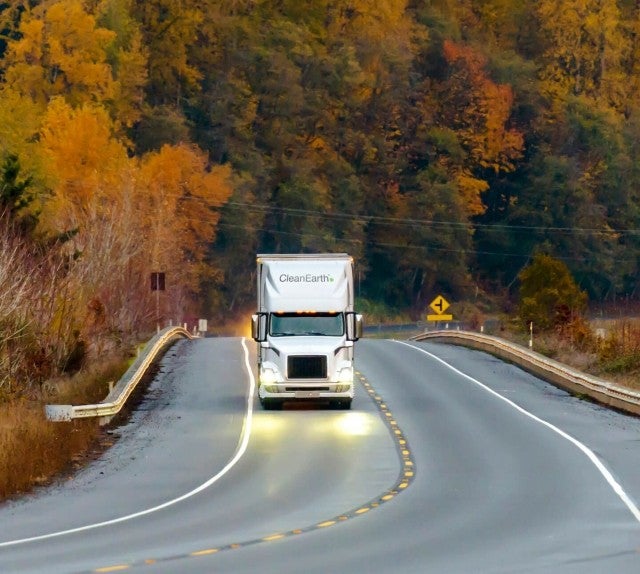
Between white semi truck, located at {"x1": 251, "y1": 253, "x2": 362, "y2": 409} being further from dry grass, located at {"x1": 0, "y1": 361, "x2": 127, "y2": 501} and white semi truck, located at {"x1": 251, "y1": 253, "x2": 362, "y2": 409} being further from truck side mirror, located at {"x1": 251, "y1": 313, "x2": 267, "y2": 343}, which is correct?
dry grass, located at {"x1": 0, "y1": 361, "x2": 127, "y2": 501}

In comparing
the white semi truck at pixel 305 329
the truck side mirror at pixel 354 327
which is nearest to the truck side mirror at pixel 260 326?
the white semi truck at pixel 305 329

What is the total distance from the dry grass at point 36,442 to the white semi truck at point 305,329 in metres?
4.56

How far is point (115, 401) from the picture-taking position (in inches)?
1543

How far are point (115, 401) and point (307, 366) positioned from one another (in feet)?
15.4

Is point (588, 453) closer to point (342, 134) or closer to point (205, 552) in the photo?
point (205, 552)

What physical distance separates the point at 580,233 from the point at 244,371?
8623cm

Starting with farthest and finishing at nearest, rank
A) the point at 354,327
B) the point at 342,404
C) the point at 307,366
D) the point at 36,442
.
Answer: the point at 342,404, the point at 354,327, the point at 307,366, the point at 36,442

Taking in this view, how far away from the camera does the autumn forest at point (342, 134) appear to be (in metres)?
114

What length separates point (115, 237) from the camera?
7331 centimetres

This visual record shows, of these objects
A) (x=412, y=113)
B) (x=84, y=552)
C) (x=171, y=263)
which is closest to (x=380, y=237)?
(x=412, y=113)

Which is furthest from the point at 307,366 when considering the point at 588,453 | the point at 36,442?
the point at 36,442

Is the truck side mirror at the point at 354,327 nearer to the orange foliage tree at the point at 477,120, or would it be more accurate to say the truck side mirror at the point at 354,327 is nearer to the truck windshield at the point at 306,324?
the truck windshield at the point at 306,324

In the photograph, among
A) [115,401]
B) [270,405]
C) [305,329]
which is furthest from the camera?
[270,405]

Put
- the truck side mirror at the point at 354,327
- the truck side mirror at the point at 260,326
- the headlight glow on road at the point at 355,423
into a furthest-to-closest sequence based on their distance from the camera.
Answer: the truck side mirror at the point at 260,326, the truck side mirror at the point at 354,327, the headlight glow on road at the point at 355,423
